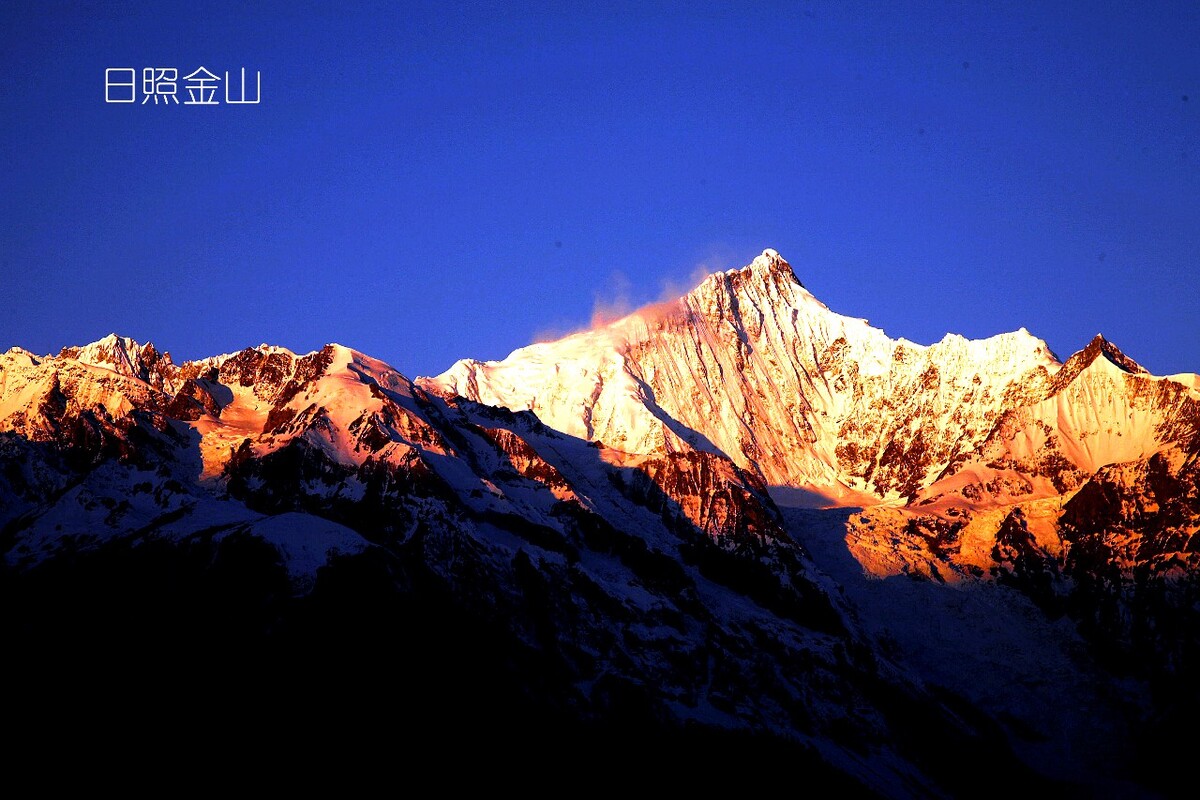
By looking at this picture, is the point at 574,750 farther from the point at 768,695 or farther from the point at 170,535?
the point at 170,535

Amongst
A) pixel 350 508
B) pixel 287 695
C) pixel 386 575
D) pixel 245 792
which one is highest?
pixel 350 508

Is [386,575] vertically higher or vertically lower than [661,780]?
higher

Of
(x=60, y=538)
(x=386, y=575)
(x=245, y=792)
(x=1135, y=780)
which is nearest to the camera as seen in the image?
(x=245, y=792)

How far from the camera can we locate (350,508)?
190625 millimetres

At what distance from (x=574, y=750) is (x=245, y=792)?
32.0 m

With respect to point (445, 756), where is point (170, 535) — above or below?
above

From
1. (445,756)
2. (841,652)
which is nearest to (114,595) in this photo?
(445,756)

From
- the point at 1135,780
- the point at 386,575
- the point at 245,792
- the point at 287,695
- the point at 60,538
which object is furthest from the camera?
the point at 1135,780

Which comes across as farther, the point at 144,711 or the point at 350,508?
the point at 350,508

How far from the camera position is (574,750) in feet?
531

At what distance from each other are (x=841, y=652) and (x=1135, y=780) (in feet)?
109

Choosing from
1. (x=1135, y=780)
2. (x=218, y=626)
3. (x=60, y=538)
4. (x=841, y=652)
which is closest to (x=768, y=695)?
(x=841, y=652)

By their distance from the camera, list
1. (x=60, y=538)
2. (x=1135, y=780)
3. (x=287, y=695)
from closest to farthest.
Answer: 1. (x=287, y=695)
2. (x=60, y=538)
3. (x=1135, y=780)

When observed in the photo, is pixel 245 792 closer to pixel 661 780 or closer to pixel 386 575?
pixel 386 575
